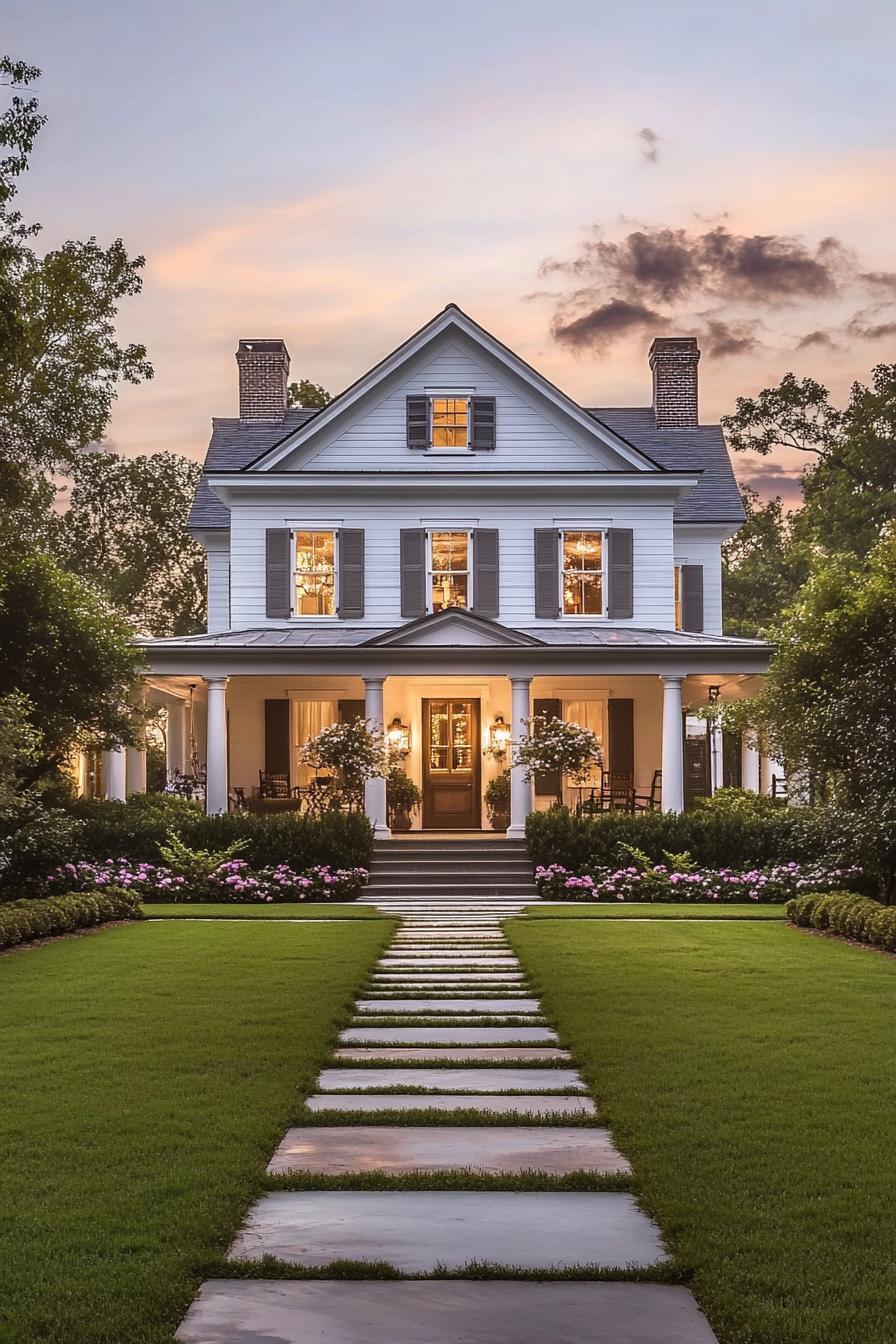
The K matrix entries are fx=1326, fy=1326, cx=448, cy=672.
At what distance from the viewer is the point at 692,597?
2497 cm

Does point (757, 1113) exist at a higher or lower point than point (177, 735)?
lower

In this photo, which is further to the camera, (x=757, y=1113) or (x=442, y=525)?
(x=442, y=525)

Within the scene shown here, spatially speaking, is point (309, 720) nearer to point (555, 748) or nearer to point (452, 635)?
point (452, 635)

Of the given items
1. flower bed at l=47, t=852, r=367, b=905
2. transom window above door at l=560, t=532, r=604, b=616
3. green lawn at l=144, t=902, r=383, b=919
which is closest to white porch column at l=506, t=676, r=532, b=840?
transom window above door at l=560, t=532, r=604, b=616

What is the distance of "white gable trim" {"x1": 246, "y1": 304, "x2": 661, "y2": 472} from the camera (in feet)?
75.0

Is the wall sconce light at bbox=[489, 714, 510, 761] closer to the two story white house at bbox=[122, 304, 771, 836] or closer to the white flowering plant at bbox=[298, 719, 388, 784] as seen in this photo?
the two story white house at bbox=[122, 304, 771, 836]

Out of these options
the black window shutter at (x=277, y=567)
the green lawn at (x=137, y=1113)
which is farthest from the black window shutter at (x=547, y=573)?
the green lawn at (x=137, y=1113)

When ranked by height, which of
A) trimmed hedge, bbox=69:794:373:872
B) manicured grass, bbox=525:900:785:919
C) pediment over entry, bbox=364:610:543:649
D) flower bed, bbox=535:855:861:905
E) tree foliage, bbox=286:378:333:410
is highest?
tree foliage, bbox=286:378:333:410

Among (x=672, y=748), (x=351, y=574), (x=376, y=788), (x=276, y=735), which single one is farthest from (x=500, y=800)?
(x=351, y=574)

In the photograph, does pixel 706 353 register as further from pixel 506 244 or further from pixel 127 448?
pixel 127 448

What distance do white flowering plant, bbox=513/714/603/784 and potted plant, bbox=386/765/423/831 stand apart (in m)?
3.27

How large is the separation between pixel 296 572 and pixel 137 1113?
58.7ft

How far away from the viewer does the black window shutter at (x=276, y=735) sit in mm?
23594

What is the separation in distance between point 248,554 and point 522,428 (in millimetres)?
5271
